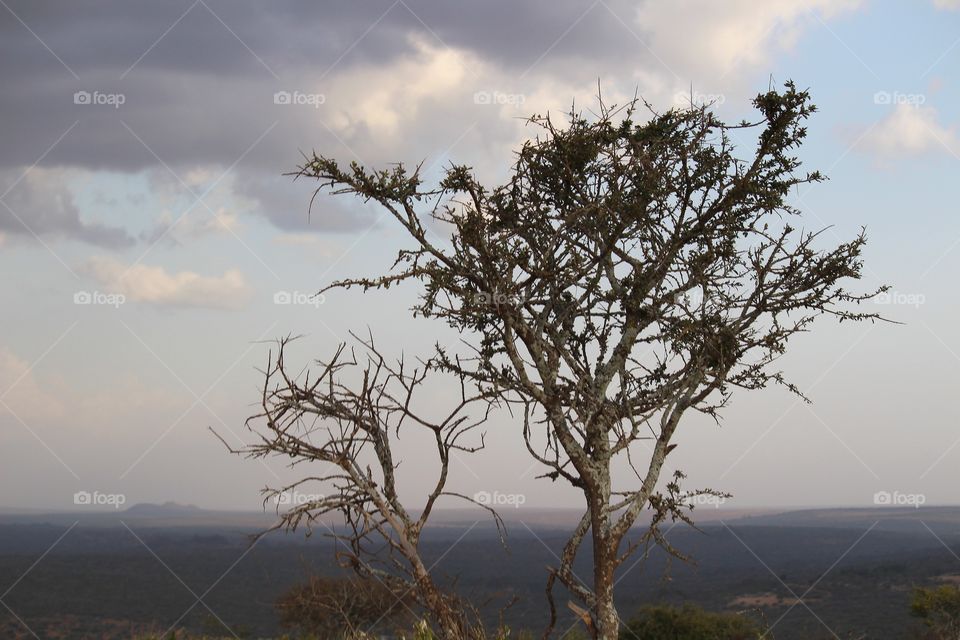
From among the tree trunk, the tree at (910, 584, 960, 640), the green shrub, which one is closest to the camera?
the tree trunk

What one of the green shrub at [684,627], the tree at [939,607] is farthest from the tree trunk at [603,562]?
the tree at [939,607]

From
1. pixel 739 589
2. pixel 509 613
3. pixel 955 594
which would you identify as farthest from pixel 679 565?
pixel 955 594

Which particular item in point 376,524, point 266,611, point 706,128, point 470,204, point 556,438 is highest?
point 706,128

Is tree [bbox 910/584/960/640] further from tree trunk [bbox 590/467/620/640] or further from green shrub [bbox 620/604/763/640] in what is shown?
tree trunk [bbox 590/467/620/640]

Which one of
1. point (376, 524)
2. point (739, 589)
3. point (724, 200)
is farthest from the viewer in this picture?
point (739, 589)

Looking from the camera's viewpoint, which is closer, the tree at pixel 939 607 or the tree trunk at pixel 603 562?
the tree trunk at pixel 603 562

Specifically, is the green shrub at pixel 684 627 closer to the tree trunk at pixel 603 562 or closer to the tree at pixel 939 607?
the tree at pixel 939 607

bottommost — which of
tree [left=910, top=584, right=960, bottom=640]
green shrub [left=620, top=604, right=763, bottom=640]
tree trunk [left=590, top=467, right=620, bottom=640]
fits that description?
green shrub [left=620, top=604, right=763, bottom=640]

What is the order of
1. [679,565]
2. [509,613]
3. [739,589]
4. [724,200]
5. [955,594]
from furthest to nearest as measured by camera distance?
[679,565]
[739,589]
[509,613]
[955,594]
[724,200]

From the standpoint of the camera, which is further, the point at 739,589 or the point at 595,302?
the point at 739,589

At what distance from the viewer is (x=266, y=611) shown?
53438mm

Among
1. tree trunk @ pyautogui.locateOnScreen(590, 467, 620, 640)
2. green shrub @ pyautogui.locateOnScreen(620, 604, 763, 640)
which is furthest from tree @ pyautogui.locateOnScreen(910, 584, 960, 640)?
tree trunk @ pyautogui.locateOnScreen(590, 467, 620, 640)

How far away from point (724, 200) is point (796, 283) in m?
1.68

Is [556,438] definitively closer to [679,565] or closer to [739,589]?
[739,589]
